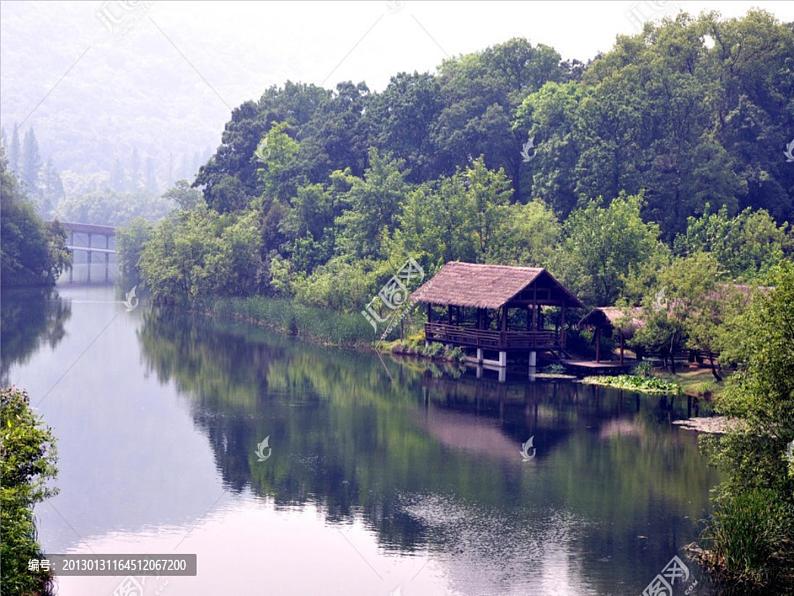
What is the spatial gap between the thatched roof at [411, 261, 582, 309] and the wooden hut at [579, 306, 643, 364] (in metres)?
1.55

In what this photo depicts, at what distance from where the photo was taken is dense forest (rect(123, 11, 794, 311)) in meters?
48.7

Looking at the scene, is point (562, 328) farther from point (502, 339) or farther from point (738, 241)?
point (738, 241)

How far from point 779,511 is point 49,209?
158 meters

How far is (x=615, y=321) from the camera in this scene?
41125 millimetres

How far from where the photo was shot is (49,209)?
167 m

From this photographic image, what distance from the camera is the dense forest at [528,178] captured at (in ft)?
160

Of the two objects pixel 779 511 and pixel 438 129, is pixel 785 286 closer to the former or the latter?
pixel 779 511

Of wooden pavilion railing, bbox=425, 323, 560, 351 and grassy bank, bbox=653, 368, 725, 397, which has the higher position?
wooden pavilion railing, bbox=425, 323, 560, 351

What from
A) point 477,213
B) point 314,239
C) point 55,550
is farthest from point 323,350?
point 55,550
